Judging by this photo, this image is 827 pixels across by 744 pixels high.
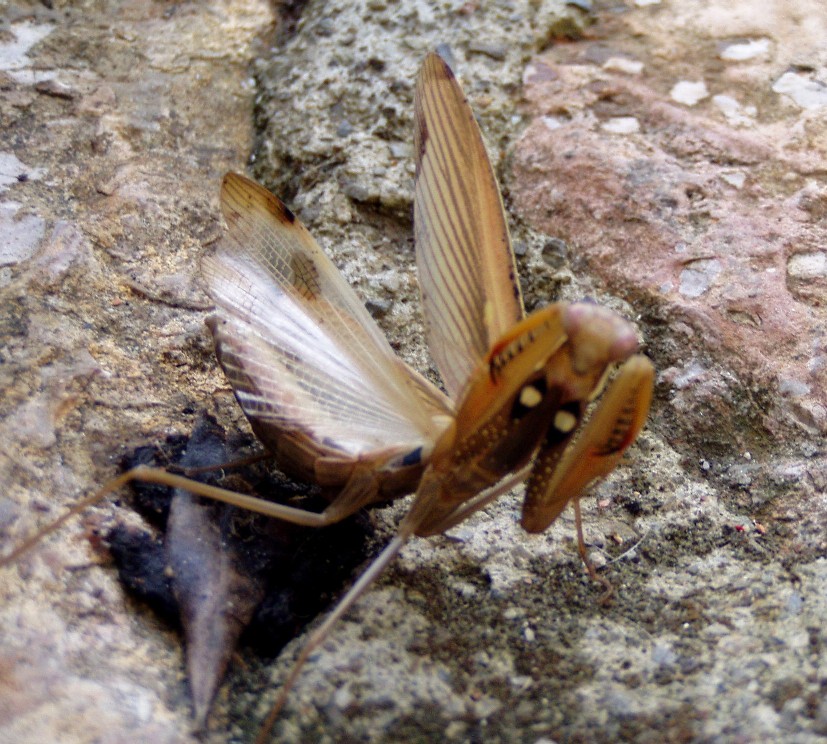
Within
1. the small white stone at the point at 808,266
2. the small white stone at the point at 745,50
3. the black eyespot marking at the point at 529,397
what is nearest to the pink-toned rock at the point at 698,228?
the small white stone at the point at 808,266

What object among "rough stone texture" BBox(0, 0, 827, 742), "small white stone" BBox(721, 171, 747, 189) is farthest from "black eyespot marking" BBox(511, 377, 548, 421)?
"small white stone" BBox(721, 171, 747, 189)

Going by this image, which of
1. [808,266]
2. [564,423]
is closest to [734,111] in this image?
[808,266]

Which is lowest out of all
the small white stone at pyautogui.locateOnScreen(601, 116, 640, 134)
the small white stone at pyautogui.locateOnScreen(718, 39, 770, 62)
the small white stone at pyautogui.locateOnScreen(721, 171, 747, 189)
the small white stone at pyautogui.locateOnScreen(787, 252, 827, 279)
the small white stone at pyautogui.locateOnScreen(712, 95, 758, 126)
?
the small white stone at pyautogui.locateOnScreen(787, 252, 827, 279)

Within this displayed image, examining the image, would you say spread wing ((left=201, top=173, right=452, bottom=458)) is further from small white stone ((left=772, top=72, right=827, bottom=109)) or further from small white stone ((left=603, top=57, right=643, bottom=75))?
small white stone ((left=772, top=72, right=827, bottom=109))

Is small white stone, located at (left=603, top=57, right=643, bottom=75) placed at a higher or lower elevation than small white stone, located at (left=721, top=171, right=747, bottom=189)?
higher

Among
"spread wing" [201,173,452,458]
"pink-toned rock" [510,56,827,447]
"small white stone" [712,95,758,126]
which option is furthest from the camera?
"small white stone" [712,95,758,126]

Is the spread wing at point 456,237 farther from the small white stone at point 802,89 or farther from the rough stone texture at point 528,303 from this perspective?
the small white stone at point 802,89

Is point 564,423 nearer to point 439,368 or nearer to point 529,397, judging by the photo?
point 529,397
